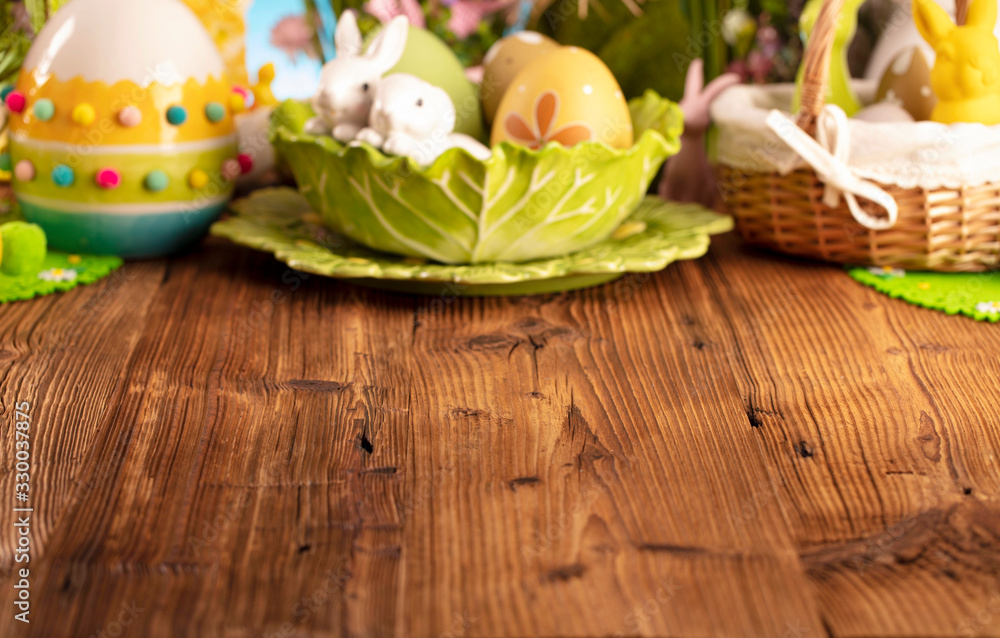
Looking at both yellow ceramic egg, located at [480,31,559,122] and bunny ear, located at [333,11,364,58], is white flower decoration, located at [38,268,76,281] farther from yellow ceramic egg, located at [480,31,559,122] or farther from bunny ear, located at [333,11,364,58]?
yellow ceramic egg, located at [480,31,559,122]

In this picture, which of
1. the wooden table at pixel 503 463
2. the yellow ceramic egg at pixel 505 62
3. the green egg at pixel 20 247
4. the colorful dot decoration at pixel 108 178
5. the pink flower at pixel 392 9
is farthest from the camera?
the pink flower at pixel 392 9

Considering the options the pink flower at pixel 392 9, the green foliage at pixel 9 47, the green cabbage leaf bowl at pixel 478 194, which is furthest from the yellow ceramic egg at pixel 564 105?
the green foliage at pixel 9 47

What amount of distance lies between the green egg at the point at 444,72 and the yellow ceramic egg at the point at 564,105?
0.10m

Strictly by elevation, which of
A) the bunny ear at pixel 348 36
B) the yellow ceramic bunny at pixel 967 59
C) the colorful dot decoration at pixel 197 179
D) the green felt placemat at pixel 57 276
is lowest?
the green felt placemat at pixel 57 276

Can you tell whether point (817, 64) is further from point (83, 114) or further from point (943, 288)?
point (83, 114)

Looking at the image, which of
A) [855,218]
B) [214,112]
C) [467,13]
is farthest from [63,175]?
[855,218]

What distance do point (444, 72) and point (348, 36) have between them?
0.39 feet

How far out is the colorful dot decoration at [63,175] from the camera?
0.85 metres

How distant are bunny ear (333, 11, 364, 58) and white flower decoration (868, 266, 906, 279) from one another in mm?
577

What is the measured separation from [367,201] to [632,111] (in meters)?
0.37

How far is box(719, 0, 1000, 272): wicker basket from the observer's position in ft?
2.70

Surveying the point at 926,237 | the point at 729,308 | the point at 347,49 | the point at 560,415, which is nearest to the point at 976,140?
the point at 926,237

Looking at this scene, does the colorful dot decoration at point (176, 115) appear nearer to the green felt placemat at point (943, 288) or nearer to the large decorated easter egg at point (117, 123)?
the large decorated easter egg at point (117, 123)

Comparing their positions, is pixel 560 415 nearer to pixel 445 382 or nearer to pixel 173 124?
pixel 445 382
